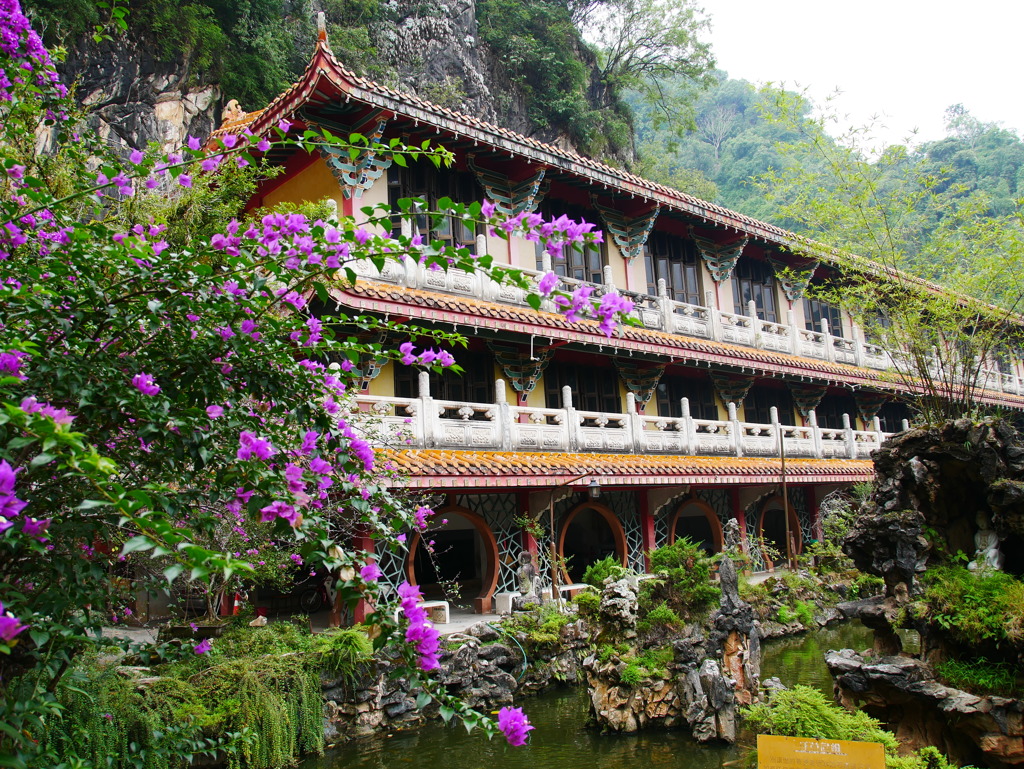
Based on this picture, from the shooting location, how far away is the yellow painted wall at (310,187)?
13.8 meters

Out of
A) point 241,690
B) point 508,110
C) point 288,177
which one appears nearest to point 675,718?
point 241,690

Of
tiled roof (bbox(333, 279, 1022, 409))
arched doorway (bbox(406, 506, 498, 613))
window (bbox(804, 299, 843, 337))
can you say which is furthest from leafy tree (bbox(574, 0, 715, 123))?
arched doorway (bbox(406, 506, 498, 613))

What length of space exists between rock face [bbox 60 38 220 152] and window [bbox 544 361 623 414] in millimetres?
8690

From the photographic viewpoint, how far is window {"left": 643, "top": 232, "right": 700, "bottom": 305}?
18.7m

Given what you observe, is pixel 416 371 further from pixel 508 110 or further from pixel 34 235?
pixel 508 110

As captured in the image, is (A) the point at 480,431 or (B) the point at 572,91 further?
(B) the point at 572,91

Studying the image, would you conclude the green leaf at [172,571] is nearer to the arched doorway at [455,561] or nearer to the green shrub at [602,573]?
the green shrub at [602,573]

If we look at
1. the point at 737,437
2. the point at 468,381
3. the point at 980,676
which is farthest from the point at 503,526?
the point at 980,676

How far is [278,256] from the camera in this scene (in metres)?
3.66

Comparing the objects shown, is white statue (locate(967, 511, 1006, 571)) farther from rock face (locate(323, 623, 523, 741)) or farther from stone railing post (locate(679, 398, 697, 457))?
stone railing post (locate(679, 398, 697, 457))

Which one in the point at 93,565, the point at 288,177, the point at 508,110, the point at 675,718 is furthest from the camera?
the point at 508,110

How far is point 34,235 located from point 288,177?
1216 centimetres

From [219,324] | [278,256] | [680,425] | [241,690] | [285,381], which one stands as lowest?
[241,690]

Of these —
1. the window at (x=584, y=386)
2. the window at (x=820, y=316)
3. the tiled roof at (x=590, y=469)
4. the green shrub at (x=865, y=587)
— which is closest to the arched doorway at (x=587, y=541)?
the window at (x=584, y=386)
